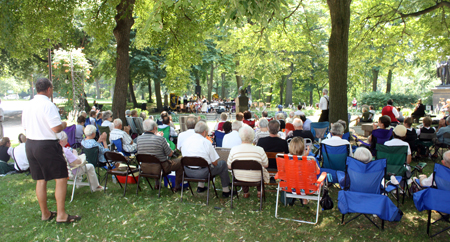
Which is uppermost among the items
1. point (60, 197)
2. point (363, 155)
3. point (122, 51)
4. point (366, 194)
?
point (122, 51)

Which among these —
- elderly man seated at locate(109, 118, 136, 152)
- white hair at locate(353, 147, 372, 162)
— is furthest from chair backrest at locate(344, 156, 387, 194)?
elderly man seated at locate(109, 118, 136, 152)

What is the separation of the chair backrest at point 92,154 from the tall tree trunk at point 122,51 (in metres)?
4.31

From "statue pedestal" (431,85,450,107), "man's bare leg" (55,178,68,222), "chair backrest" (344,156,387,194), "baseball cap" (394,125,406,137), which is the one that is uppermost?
"statue pedestal" (431,85,450,107)

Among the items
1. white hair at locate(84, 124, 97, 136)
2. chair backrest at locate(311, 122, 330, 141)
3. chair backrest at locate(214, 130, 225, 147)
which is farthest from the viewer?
chair backrest at locate(311, 122, 330, 141)

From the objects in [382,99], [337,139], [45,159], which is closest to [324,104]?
[337,139]

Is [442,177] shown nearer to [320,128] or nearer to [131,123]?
[320,128]

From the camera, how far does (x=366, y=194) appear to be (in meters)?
3.53

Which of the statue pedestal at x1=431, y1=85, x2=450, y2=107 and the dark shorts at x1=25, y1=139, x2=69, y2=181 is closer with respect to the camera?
the dark shorts at x1=25, y1=139, x2=69, y2=181

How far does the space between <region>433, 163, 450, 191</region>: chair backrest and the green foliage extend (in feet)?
80.1

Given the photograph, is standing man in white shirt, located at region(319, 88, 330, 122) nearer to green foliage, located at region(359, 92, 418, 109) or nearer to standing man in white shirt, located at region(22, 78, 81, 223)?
standing man in white shirt, located at region(22, 78, 81, 223)

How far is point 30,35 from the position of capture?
953 cm

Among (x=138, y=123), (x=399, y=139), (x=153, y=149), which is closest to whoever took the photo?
(x=153, y=149)

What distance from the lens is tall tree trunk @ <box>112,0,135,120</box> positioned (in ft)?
30.7

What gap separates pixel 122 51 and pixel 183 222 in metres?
7.07
